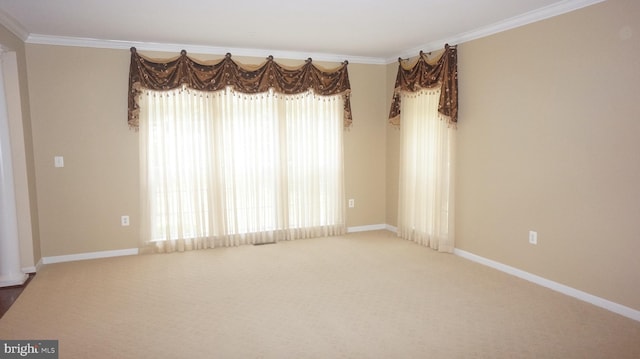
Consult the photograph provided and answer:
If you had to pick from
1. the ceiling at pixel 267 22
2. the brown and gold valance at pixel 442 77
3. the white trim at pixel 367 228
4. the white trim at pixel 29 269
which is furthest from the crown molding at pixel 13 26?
the white trim at pixel 367 228

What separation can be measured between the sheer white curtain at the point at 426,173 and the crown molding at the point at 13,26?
431 cm

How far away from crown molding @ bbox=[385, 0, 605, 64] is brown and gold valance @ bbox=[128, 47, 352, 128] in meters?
1.17

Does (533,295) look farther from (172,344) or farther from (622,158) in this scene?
(172,344)

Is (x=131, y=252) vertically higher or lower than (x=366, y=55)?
lower

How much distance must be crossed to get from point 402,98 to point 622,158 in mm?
2819

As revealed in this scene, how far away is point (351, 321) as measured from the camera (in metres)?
3.20

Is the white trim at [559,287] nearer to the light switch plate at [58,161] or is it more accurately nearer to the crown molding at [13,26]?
the light switch plate at [58,161]

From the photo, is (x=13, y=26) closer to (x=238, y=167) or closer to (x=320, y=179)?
(x=238, y=167)

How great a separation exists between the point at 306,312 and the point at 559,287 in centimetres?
230

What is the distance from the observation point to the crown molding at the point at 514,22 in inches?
136

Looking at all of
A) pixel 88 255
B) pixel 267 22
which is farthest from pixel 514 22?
pixel 88 255

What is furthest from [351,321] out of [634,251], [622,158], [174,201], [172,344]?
[174,201]

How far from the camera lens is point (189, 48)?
4.96 meters

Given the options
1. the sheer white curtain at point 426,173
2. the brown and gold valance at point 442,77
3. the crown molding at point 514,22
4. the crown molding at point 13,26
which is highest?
the crown molding at point 13,26
